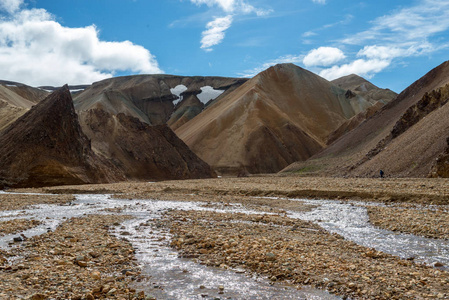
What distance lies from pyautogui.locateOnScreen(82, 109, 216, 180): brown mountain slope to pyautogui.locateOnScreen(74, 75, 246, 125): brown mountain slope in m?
71.9

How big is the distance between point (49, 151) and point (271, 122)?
72.7 m

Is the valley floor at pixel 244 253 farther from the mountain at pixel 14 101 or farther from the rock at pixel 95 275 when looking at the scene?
the mountain at pixel 14 101

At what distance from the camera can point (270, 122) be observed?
11138 centimetres

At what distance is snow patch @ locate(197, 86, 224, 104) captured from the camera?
541 ft

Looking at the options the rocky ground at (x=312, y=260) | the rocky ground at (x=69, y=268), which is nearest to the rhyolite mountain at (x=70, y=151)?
the rocky ground at (x=69, y=268)

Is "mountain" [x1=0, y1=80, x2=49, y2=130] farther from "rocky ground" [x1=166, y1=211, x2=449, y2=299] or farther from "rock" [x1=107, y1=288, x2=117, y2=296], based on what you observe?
"rock" [x1=107, y1=288, x2=117, y2=296]

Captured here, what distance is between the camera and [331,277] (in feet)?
29.0

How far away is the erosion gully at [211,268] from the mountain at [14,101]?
48.3 meters

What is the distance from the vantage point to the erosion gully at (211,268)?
27.5ft

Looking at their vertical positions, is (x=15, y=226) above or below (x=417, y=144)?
below

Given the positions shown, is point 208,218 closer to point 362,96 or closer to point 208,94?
point 362,96

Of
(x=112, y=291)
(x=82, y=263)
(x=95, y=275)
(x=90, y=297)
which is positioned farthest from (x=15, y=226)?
(x=90, y=297)

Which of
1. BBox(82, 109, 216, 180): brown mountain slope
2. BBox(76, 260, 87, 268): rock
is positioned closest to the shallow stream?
BBox(76, 260, 87, 268): rock

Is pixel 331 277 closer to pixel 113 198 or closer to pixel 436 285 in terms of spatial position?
pixel 436 285
